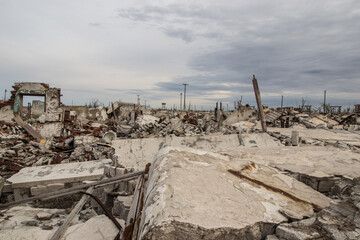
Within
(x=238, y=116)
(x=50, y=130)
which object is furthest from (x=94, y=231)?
(x=238, y=116)

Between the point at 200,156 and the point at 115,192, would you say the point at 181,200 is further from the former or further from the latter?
the point at 115,192

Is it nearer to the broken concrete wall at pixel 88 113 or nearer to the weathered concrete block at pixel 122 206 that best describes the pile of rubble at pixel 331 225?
the weathered concrete block at pixel 122 206

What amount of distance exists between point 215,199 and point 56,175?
409 centimetres

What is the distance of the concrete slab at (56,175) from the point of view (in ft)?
13.6

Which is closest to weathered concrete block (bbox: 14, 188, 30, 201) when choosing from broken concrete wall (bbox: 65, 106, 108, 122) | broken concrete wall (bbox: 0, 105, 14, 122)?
broken concrete wall (bbox: 0, 105, 14, 122)

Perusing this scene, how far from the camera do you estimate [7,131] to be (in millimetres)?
9422

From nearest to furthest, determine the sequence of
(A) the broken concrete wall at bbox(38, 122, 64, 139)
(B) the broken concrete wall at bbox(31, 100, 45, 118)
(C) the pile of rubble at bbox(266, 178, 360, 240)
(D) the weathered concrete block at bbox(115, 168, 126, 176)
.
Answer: (C) the pile of rubble at bbox(266, 178, 360, 240) → (D) the weathered concrete block at bbox(115, 168, 126, 176) → (A) the broken concrete wall at bbox(38, 122, 64, 139) → (B) the broken concrete wall at bbox(31, 100, 45, 118)

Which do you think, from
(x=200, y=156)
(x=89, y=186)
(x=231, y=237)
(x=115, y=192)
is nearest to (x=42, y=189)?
(x=115, y=192)

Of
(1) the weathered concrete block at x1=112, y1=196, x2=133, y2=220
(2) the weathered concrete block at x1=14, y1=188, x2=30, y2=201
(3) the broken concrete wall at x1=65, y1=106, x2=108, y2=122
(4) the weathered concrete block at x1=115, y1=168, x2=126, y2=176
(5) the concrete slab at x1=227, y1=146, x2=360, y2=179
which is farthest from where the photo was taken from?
(3) the broken concrete wall at x1=65, y1=106, x2=108, y2=122

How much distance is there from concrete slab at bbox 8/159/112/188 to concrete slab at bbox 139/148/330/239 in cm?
294

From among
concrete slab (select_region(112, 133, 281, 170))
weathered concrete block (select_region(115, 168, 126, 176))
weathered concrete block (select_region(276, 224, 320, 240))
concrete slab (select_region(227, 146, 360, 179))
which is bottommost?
weathered concrete block (select_region(115, 168, 126, 176))

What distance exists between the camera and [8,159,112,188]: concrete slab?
415cm

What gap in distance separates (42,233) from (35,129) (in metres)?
8.61

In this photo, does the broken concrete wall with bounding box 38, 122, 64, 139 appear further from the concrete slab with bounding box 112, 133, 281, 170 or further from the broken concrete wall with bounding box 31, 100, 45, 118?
the broken concrete wall with bounding box 31, 100, 45, 118
